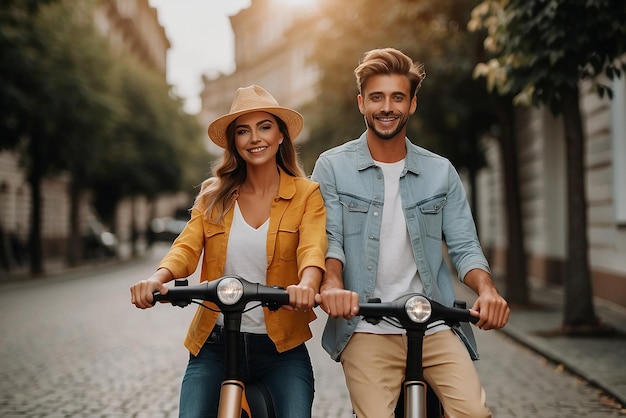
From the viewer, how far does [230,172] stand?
3.31 meters

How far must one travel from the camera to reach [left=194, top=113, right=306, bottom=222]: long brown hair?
125 inches

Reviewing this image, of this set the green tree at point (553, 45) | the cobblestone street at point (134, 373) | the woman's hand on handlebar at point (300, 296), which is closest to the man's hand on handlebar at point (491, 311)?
the woman's hand on handlebar at point (300, 296)

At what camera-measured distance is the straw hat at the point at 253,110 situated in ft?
10.4

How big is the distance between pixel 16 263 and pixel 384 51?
27.0 metres

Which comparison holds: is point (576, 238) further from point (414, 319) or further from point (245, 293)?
point (245, 293)

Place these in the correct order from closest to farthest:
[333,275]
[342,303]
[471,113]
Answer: [342,303] < [333,275] < [471,113]

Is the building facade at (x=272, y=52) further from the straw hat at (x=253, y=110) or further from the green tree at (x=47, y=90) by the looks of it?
the straw hat at (x=253, y=110)

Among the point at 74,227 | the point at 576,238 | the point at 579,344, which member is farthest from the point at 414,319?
the point at 74,227

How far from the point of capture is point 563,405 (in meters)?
6.48

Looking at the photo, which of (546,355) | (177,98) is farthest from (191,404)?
(177,98)

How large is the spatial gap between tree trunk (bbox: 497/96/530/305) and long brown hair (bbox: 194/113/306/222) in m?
Result: 10.3

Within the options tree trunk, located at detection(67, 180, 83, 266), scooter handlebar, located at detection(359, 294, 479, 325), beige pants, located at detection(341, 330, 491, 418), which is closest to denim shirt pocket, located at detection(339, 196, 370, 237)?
beige pants, located at detection(341, 330, 491, 418)

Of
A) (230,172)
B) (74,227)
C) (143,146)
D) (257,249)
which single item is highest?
(143,146)

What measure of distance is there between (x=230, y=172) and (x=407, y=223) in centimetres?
69
